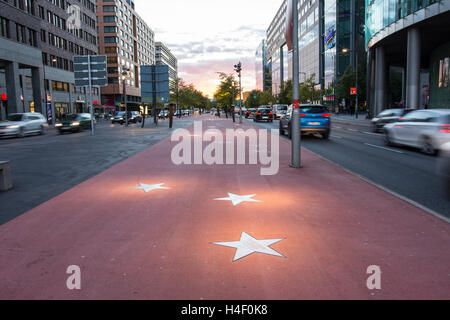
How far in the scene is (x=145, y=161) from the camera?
12.5 m

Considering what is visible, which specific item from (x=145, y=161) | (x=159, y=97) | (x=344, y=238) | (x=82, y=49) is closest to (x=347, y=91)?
(x=159, y=97)

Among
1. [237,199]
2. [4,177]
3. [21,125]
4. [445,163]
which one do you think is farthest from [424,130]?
[21,125]

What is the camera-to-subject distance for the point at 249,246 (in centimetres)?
455

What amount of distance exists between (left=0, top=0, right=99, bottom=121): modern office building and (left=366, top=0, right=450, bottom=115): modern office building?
40.1 metres

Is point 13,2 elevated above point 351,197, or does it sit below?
above

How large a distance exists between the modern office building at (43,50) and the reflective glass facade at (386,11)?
3986 centimetres

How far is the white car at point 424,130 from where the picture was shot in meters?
12.7

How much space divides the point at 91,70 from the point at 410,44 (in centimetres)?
2672

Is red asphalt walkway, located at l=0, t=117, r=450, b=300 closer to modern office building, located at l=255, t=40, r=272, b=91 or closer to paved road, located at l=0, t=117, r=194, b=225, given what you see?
paved road, located at l=0, t=117, r=194, b=225

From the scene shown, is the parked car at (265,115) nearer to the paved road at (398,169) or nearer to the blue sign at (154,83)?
the blue sign at (154,83)

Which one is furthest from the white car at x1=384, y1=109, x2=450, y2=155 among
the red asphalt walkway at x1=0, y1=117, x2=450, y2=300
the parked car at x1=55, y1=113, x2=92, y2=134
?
the parked car at x1=55, y1=113, x2=92, y2=134

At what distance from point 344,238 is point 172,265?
2.22 meters

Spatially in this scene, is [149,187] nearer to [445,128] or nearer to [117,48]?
[445,128]
